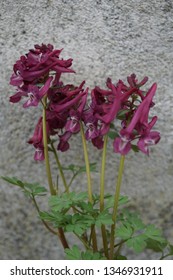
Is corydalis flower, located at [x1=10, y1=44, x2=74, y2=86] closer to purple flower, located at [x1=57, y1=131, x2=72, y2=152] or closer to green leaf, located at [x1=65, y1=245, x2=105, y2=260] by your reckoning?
purple flower, located at [x1=57, y1=131, x2=72, y2=152]

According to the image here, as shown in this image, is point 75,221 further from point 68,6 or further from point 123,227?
point 68,6

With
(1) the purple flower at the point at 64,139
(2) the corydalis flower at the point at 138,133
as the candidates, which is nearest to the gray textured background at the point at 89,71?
(1) the purple flower at the point at 64,139

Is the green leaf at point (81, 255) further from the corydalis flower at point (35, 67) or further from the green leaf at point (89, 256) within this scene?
the corydalis flower at point (35, 67)

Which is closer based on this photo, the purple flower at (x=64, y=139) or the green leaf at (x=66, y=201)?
the green leaf at (x=66, y=201)

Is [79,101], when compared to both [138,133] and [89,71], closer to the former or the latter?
[138,133]

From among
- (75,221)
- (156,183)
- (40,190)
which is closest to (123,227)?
(75,221)

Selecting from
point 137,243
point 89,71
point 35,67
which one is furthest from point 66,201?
point 89,71
